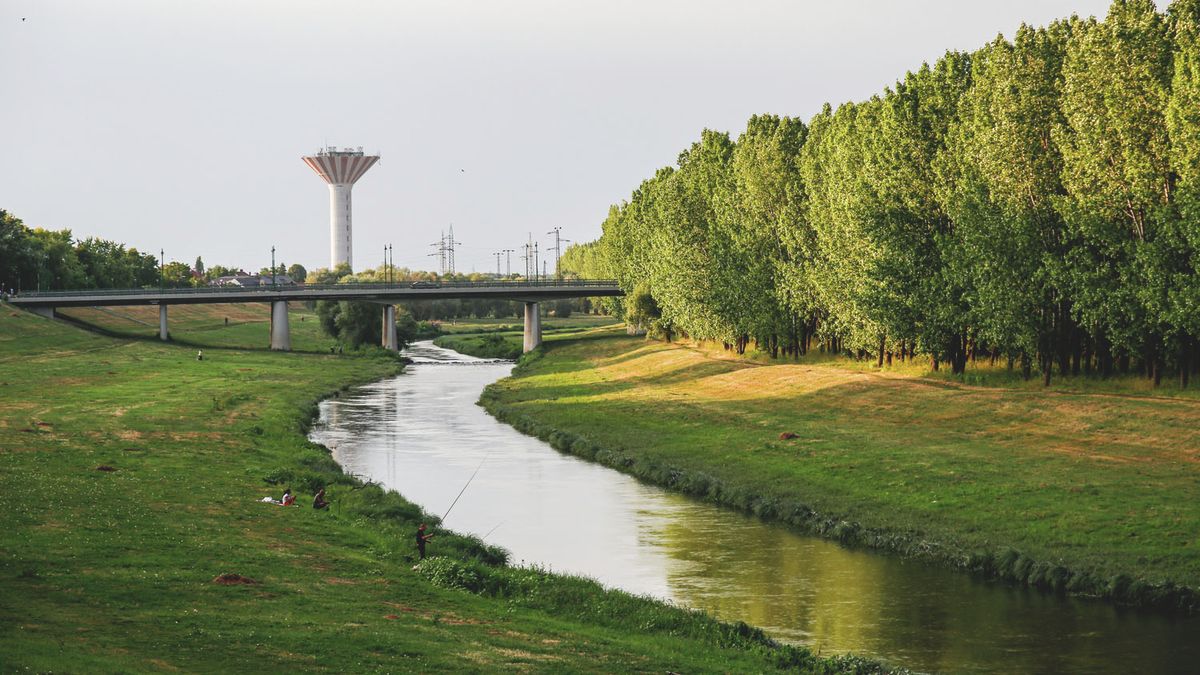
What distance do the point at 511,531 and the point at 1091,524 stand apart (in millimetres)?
21549

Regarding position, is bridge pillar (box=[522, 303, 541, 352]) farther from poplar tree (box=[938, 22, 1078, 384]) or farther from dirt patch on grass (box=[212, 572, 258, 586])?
dirt patch on grass (box=[212, 572, 258, 586])

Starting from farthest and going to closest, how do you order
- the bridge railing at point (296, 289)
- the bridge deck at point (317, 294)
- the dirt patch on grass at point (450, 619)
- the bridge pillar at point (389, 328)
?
the bridge pillar at point (389, 328) < the bridge railing at point (296, 289) < the bridge deck at point (317, 294) < the dirt patch on grass at point (450, 619)

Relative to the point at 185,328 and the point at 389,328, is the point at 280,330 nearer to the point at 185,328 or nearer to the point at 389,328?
the point at 389,328

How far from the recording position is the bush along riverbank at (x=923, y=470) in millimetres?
41156

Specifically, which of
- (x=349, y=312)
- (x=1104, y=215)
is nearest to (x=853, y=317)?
(x=1104, y=215)

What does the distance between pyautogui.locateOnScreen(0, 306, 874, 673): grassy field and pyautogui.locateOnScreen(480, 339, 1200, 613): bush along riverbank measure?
523 inches

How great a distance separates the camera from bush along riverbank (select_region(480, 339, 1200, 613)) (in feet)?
135

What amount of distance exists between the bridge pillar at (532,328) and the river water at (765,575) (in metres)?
92.1

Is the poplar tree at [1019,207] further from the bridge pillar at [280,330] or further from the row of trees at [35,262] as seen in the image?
the row of trees at [35,262]

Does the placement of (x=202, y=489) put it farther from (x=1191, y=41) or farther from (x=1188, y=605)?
(x=1191, y=41)

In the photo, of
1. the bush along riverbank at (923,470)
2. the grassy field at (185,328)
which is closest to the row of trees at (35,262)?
the grassy field at (185,328)

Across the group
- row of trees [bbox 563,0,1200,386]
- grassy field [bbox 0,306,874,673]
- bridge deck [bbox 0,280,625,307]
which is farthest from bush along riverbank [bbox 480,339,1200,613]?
bridge deck [bbox 0,280,625,307]

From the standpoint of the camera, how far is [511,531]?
165 ft

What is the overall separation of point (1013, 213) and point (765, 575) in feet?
115
